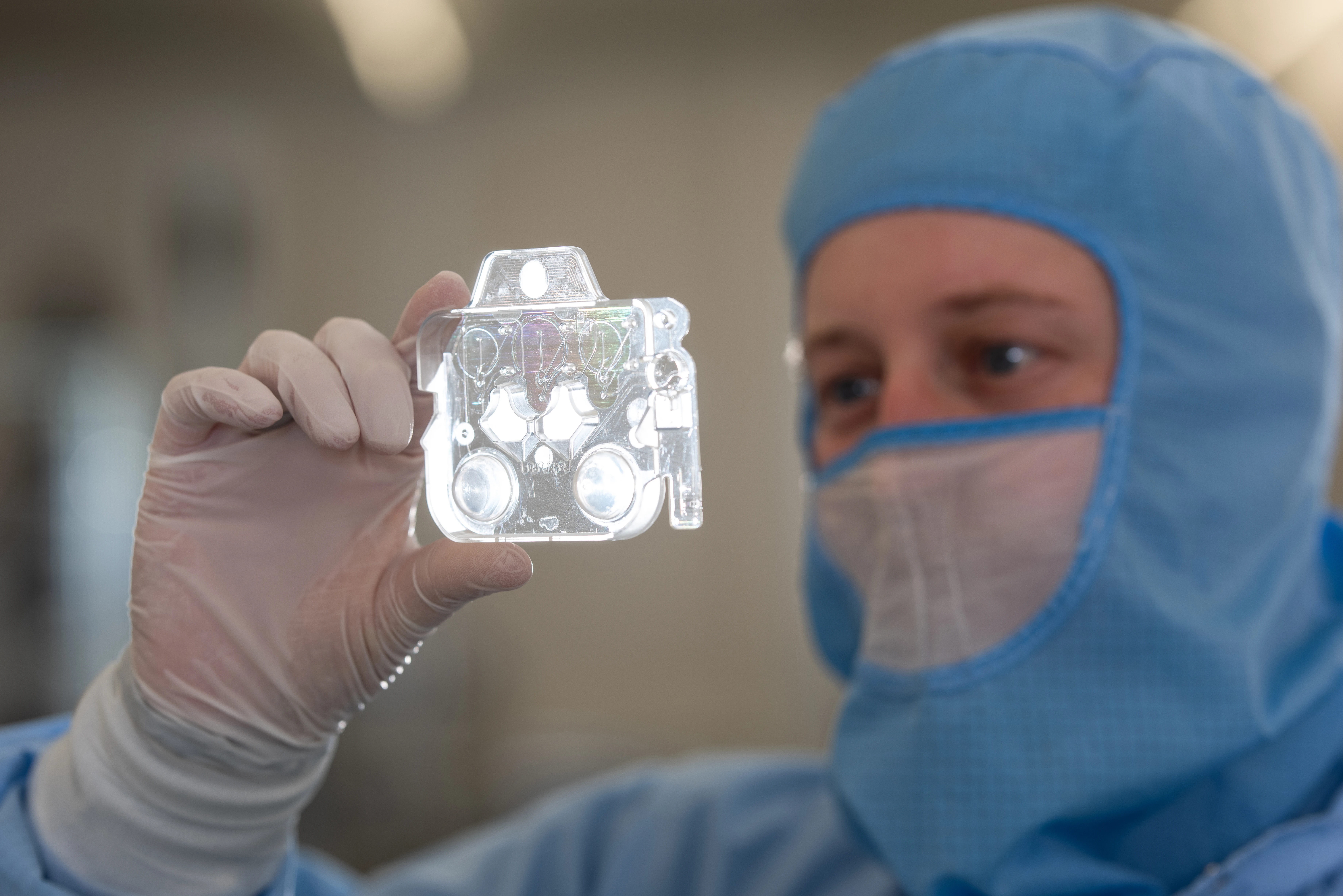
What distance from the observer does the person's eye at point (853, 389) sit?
4.99ft

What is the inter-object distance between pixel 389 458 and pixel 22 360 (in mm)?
4156

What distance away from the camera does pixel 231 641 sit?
3.01 feet

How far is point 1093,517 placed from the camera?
128cm

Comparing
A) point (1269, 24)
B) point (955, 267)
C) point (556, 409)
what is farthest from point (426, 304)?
point (1269, 24)

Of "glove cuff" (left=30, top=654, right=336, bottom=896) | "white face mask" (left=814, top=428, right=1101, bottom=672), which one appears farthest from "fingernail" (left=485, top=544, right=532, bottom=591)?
"white face mask" (left=814, top=428, right=1101, bottom=672)

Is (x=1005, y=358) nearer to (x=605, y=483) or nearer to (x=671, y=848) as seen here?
(x=605, y=483)

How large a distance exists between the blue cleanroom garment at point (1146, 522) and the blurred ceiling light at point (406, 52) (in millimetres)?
3051

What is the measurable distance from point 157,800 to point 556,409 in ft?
1.62

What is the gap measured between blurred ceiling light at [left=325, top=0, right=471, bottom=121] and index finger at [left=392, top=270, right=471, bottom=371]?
11.2 feet

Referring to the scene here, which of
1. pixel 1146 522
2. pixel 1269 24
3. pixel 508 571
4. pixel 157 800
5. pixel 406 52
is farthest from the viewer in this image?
pixel 406 52

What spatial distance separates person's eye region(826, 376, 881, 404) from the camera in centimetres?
152

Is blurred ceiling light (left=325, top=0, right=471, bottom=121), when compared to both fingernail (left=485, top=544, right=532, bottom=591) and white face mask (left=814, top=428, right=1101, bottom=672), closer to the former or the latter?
white face mask (left=814, top=428, right=1101, bottom=672)

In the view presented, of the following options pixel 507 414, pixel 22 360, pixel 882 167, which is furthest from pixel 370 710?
pixel 507 414

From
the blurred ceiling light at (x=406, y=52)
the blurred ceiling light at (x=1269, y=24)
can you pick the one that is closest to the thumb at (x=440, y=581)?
the blurred ceiling light at (x=406, y=52)
